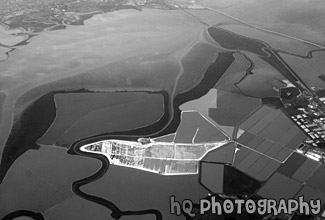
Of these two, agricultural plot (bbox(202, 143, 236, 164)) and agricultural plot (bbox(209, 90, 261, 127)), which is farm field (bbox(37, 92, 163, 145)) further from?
agricultural plot (bbox(202, 143, 236, 164))

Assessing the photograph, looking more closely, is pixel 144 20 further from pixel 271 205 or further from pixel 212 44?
pixel 271 205

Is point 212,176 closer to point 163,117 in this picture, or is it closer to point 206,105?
point 163,117

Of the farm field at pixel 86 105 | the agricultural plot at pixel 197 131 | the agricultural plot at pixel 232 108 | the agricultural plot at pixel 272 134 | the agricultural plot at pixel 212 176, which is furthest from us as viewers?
the agricultural plot at pixel 232 108

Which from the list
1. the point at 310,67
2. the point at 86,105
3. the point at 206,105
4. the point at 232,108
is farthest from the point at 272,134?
the point at 86,105

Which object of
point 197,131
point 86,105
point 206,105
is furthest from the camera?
point 86,105

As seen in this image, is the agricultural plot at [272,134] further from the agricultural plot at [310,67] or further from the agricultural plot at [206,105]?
the agricultural plot at [310,67]

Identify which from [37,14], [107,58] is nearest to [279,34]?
[107,58]

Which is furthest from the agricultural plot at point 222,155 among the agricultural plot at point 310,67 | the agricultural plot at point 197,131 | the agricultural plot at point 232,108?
the agricultural plot at point 310,67

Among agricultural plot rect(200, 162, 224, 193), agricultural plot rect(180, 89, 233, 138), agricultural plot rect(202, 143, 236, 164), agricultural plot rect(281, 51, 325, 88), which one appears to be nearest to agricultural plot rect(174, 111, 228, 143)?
agricultural plot rect(180, 89, 233, 138)
